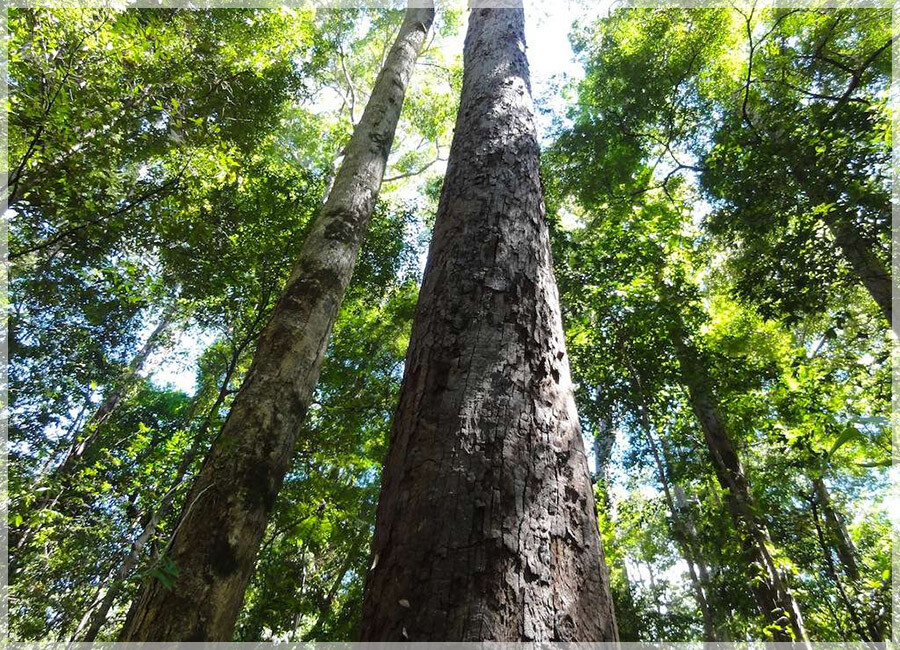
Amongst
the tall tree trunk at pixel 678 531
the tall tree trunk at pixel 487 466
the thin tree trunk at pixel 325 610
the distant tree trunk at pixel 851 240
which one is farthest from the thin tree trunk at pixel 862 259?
the thin tree trunk at pixel 325 610

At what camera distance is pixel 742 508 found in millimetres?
3869

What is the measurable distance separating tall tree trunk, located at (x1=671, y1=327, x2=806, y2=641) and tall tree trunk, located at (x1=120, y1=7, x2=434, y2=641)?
3.59 metres

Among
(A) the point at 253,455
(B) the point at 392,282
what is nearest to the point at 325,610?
(B) the point at 392,282

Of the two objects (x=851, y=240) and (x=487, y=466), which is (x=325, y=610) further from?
(x=851, y=240)

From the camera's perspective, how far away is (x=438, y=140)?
15.5 metres

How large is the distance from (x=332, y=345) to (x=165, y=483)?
3.96 meters

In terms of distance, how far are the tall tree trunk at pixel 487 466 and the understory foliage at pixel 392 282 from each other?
1575mm

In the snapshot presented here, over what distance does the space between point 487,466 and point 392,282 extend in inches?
323

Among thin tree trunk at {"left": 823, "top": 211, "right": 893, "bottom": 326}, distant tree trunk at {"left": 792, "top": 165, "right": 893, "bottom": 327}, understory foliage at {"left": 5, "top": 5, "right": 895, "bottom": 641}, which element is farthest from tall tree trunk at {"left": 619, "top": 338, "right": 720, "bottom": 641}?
thin tree trunk at {"left": 823, "top": 211, "right": 893, "bottom": 326}

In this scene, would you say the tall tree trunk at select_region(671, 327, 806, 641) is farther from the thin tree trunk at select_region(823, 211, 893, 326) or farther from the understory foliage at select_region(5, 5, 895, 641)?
the thin tree trunk at select_region(823, 211, 893, 326)

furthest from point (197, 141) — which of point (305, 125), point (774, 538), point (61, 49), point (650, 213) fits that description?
point (305, 125)

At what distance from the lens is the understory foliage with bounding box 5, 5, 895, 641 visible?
4.18m

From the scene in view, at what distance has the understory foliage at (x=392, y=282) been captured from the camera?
13.7 ft

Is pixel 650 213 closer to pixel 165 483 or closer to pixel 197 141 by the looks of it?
pixel 197 141
